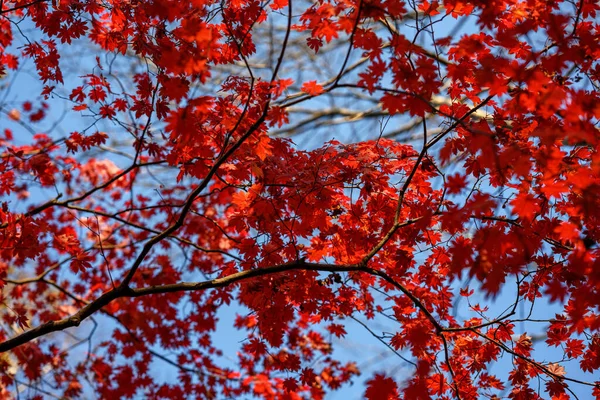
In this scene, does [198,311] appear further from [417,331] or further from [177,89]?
[177,89]

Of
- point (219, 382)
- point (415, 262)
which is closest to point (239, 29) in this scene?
point (415, 262)

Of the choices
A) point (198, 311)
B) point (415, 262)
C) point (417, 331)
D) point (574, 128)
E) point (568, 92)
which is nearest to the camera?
point (574, 128)

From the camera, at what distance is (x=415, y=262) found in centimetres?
423

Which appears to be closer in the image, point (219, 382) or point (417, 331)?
point (417, 331)

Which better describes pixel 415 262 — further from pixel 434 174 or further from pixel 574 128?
pixel 574 128

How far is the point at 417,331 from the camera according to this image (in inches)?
156

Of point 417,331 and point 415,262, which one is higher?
point 415,262

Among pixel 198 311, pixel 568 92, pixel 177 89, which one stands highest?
pixel 198 311

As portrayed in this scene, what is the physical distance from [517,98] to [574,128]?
722mm

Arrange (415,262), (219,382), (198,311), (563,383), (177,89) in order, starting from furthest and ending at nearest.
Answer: (219,382) → (198,311) → (415,262) → (563,383) → (177,89)

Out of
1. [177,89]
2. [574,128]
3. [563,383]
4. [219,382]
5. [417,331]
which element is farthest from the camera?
[219,382]

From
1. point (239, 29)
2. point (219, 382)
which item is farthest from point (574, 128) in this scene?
point (219, 382)

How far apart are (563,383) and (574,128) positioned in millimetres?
2042

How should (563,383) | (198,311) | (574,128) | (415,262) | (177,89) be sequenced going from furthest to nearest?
(198,311), (415,262), (563,383), (177,89), (574,128)
